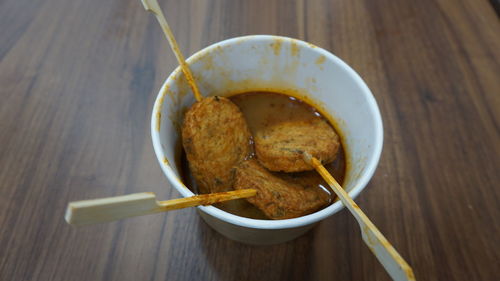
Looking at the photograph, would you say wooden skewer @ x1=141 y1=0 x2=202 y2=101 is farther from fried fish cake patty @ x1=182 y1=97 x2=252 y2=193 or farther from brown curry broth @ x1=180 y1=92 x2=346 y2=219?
brown curry broth @ x1=180 y1=92 x2=346 y2=219

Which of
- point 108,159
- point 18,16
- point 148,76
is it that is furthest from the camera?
point 18,16

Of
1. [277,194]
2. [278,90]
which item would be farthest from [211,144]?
[278,90]

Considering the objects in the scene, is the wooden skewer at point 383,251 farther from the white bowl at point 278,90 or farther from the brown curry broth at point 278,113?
the brown curry broth at point 278,113

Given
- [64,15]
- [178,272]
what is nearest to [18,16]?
[64,15]

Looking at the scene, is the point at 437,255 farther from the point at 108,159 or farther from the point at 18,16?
the point at 18,16

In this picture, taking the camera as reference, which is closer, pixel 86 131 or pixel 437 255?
pixel 437 255

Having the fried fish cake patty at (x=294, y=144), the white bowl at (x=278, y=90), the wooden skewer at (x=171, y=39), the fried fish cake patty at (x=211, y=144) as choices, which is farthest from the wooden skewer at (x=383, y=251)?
the wooden skewer at (x=171, y=39)

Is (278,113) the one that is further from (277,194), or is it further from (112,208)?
(112,208)
